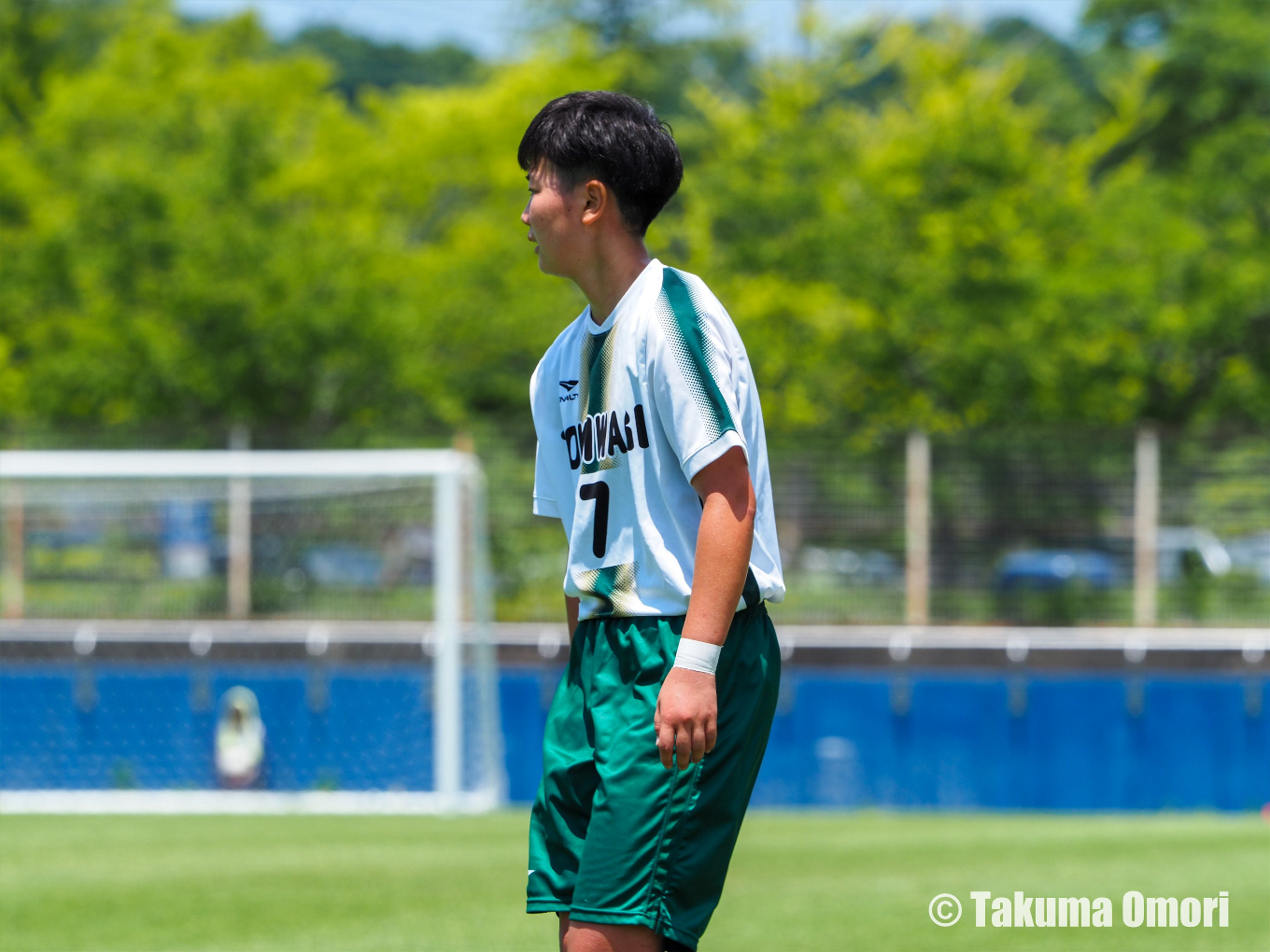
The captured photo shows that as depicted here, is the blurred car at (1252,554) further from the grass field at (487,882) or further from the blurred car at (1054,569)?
the grass field at (487,882)

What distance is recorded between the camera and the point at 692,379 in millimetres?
2553

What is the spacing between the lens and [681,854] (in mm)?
2555

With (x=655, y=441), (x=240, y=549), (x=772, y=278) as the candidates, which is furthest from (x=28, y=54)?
(x=655, y=441)

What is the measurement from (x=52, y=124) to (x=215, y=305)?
9.20 metres

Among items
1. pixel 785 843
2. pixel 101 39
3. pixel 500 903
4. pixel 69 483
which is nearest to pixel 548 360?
pixel 500 903

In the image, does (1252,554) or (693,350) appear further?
(1252,554)

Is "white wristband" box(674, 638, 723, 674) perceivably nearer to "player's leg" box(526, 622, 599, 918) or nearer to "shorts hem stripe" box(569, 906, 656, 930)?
"player's leg" box(526, 622, 599, 918)

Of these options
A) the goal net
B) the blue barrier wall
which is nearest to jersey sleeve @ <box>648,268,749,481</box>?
the goal net

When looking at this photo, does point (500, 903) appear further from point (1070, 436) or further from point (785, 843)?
point (1070, 436)

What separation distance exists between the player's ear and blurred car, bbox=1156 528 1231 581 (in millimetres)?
16265

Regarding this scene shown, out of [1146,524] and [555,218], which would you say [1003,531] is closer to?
[1146,524]

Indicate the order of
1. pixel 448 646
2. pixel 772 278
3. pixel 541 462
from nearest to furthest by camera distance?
pixel 541 462 < pixel 448 646 < pixel 772 278

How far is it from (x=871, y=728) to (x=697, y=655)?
14765 millimetres

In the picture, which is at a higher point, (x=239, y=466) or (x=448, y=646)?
(x=239, y=466)
